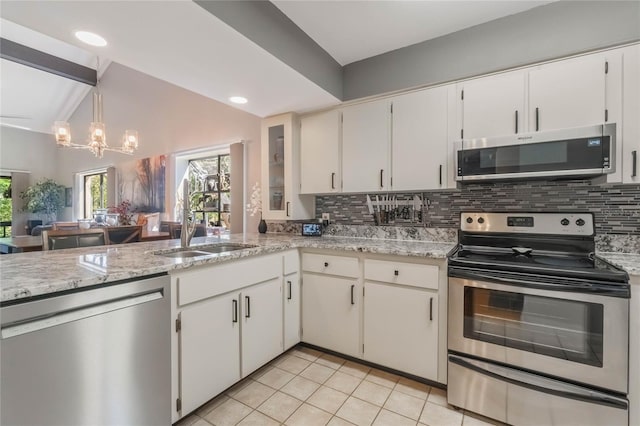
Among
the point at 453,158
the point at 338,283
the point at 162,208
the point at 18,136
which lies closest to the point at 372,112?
the point at 453,158

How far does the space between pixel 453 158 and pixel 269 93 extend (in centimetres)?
152

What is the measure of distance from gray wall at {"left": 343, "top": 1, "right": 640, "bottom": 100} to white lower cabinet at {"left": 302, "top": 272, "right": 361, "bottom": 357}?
5.31 ft

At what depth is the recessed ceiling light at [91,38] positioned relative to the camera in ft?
4.93

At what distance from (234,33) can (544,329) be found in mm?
2283

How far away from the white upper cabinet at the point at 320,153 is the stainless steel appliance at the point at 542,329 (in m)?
1.28

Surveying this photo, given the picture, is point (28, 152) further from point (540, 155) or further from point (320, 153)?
point (540, 155)

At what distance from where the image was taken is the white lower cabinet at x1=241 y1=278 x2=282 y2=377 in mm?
1865

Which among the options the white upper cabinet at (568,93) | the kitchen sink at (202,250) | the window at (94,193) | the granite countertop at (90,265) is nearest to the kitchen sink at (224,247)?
the kitchen sink at (202,250)

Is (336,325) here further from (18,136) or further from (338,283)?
(18,136)

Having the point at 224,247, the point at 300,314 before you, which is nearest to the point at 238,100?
the point at 224,247

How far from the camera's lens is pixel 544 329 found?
1491 mm

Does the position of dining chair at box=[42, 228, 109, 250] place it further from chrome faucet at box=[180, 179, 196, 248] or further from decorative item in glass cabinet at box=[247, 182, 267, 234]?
decorative item in glass cabinet at box=[247, 182, 267, 234]

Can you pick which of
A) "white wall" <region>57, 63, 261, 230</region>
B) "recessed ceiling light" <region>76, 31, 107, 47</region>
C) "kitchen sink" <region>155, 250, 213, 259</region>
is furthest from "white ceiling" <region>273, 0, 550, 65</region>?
"kitchen sink" <region>155, 250, 213, 259</region>

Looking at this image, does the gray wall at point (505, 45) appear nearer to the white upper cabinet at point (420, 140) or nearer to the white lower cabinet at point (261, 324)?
the white upper cabinet at point (420, 140)
